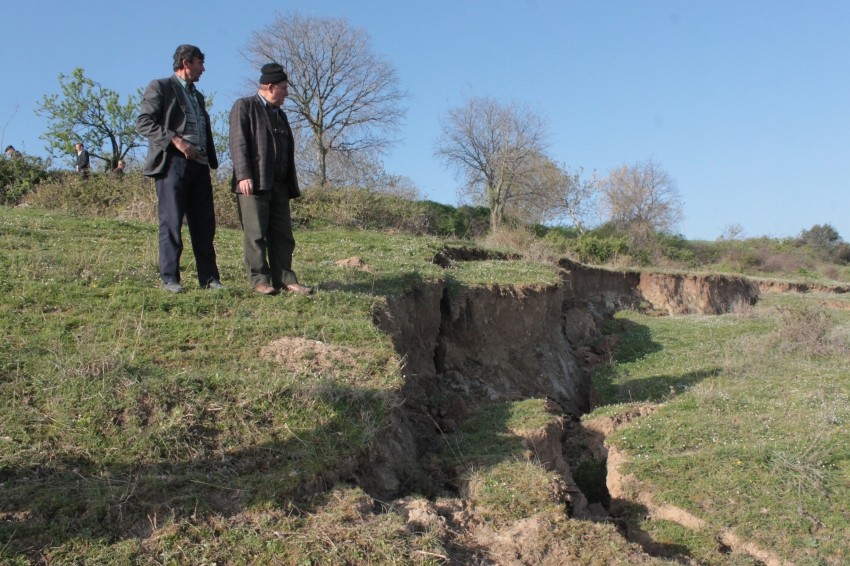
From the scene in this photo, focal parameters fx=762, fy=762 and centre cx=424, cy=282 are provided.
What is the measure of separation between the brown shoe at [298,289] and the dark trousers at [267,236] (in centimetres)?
4

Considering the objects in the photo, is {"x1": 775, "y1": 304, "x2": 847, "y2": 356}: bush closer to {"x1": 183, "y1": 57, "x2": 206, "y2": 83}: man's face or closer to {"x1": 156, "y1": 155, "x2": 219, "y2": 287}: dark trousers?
{"x1": 156, "y1": 155, "x2": 219, "y2": 287}: dark trousers

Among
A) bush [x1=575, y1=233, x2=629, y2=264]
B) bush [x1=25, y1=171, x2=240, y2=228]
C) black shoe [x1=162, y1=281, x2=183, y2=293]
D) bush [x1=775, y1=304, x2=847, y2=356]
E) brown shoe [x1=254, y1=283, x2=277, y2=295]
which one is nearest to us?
black shoe [x1=162, y1=281, x2=183, y2=293]

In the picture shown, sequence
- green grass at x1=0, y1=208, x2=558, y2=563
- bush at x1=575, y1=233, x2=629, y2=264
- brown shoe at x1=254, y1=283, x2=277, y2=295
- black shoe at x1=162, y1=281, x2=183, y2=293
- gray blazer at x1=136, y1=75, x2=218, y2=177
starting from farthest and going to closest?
bush at x1=575, y1=233, x2=629, y2=264 → brown shoe at x1=254, y1=283, x2=277, y2=295 → black shoe at x1=162, y1=281, x2=183, y2=293 → gray blazer at x1=136, y1=75, x2=218, y2=177 → green grass at x1=0, y1=208, x2=558, y2=563

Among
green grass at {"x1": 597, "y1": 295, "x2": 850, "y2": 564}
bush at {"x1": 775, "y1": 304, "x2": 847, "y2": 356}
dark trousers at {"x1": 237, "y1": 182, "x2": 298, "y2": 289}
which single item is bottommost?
green grass at {"x1": 597, "y1": 295, "x2": 850, "y2": 564}

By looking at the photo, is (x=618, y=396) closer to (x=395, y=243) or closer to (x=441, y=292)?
(x=441, y=292)

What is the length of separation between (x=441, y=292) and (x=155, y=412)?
17.5 ft

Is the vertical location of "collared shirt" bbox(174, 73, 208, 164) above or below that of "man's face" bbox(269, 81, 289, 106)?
below

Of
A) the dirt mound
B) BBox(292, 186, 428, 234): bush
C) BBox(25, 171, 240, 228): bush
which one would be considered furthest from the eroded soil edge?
BBox(25, 171, 240, 228): bush

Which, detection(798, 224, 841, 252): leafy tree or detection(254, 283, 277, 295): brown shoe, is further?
detection(798, 224, 841, 252): leafy tree

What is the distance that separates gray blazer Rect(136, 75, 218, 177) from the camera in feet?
20.6

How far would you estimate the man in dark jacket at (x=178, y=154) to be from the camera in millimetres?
6320

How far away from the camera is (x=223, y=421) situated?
187 inches

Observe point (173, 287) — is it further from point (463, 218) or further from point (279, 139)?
point (463, 218)

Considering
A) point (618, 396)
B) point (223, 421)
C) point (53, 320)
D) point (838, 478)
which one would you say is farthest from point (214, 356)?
point (618, 396)
